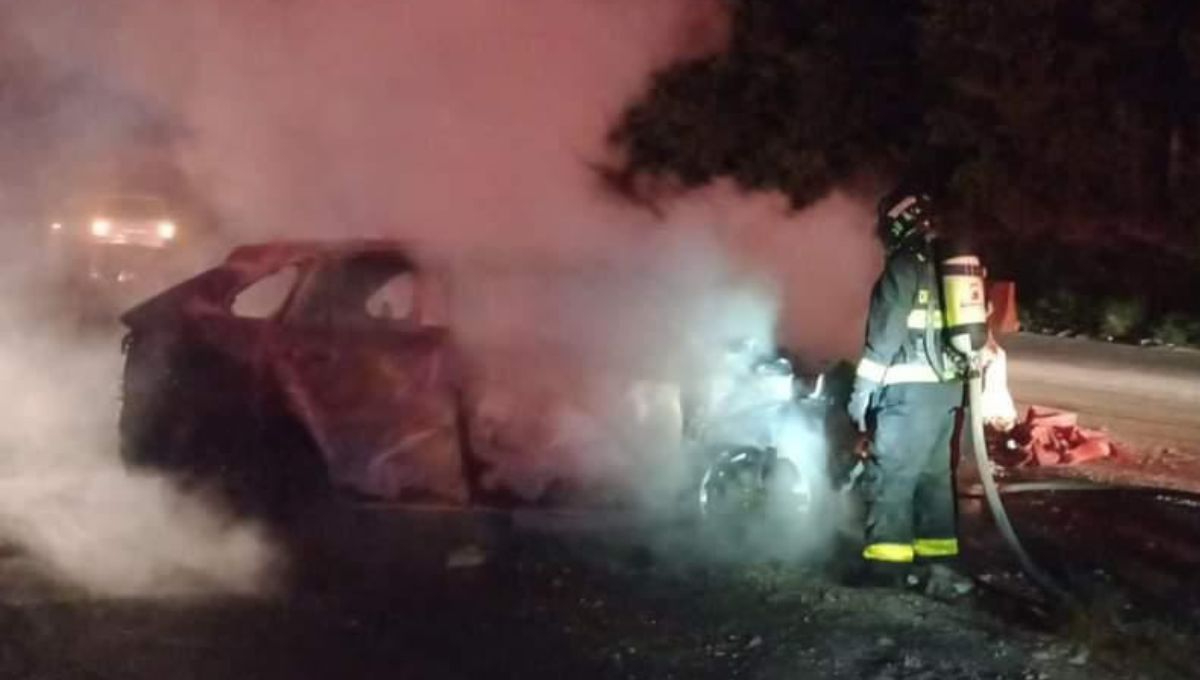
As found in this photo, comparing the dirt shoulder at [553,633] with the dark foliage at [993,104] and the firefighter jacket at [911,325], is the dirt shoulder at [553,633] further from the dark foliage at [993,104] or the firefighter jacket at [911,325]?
the dark foliage at [993,104]

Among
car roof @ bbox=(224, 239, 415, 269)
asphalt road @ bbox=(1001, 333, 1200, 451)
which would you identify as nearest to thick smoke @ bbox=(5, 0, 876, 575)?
car roof @ bbox=(224, 239, 415, 269)

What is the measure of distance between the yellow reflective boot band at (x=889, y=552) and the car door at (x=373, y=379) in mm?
2055

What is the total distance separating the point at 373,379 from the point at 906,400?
A: 2.48 metres

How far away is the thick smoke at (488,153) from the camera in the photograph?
8.39 meters

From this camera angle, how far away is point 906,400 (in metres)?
8.07

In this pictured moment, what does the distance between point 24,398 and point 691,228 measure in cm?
523

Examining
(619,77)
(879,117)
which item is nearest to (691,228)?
(619,77)

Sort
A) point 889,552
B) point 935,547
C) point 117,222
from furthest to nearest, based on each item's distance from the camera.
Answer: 1. point 117,222
2. point 935,547
3. point 889,552

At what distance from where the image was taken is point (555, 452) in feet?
30.0

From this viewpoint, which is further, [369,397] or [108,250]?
[108,250]

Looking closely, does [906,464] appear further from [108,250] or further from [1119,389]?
[108,250]

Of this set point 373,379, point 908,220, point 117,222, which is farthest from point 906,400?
point 117,222

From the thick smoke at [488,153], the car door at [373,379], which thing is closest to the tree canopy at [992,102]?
the thick smoke at [488,153]

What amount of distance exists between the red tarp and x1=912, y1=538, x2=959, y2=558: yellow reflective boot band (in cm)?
354
